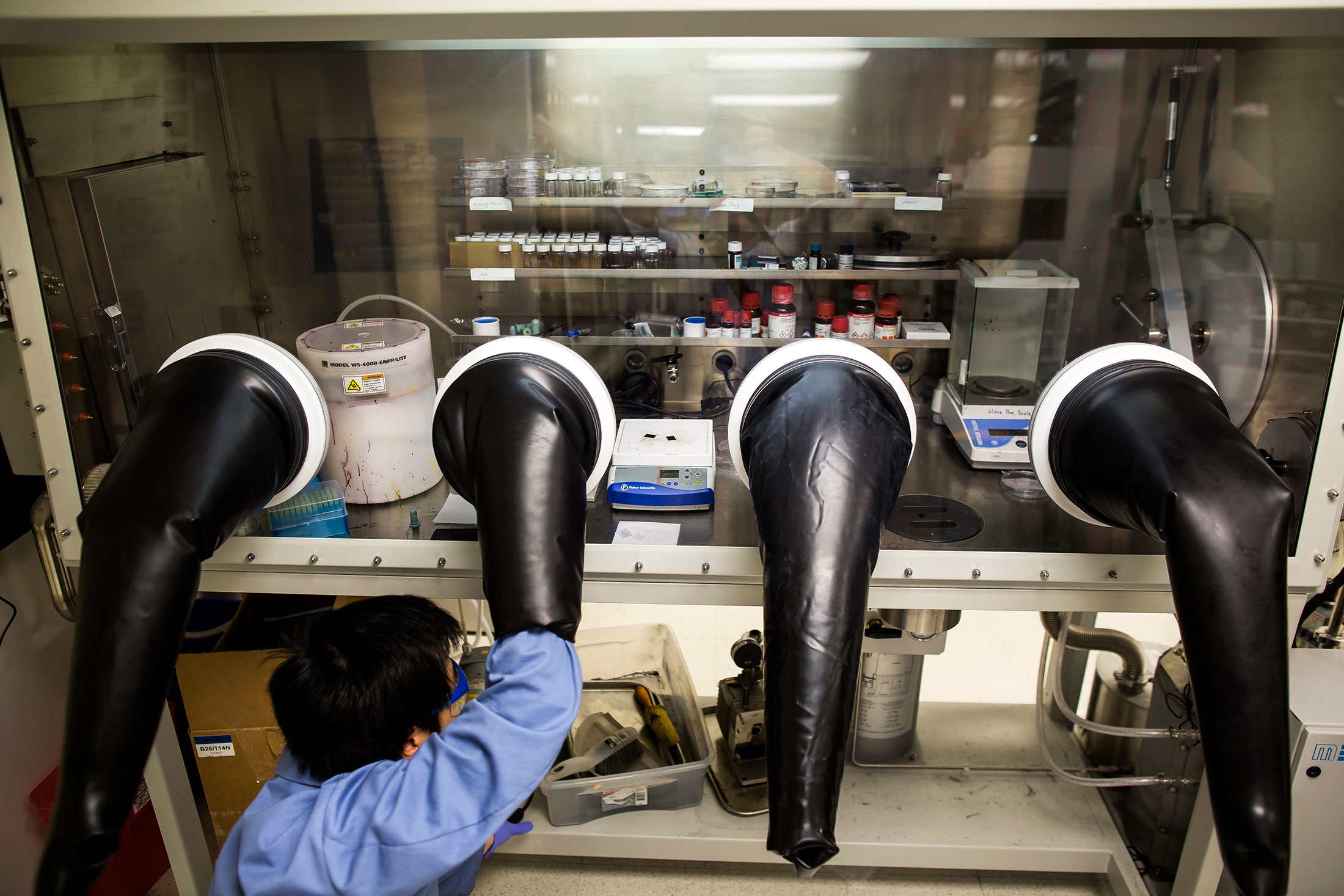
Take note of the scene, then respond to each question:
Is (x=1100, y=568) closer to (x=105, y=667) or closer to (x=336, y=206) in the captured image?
(x=105, y=667)

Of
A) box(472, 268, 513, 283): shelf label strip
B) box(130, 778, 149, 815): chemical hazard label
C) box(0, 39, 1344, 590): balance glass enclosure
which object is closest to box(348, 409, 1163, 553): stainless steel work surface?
box(0, 39, 1344, 590): balance glass enclosure

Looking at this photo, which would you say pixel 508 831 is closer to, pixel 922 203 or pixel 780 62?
pixel 922 203

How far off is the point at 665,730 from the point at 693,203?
120 cm

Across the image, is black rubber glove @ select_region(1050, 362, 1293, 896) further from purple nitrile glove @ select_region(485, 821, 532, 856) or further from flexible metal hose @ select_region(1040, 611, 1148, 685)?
purple nitrile glove @ select_region(485, 821, 532, 856)

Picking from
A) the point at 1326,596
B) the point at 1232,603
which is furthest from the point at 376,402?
the point at 1326,596

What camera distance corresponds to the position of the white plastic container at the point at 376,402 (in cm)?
141

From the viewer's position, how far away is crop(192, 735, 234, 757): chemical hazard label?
5.72ft

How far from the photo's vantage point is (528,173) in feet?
5.45

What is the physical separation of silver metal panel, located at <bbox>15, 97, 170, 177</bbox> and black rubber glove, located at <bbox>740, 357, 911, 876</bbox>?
3.88 feet

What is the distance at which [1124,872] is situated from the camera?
71.1 inches

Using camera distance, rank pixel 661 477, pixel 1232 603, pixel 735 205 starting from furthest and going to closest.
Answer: pixel 735 205, pixel 661 477, pixel 1232 603

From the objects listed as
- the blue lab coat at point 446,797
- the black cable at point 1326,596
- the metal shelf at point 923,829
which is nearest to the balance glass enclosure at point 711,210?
the blue lab coat at point 446,797

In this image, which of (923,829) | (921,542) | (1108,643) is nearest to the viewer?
(921,542)

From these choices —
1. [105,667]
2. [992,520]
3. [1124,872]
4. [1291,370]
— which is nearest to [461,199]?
[105,667]
